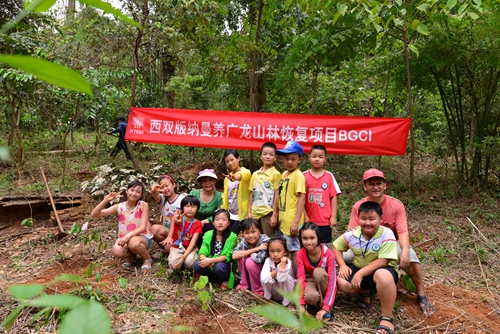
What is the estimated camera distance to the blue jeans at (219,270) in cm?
323

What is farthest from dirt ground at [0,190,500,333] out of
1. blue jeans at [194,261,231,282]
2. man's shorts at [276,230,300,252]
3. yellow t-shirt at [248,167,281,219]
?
yellow t-shirt at [248,167,281,219]

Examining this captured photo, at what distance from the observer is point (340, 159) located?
8180 millimetres

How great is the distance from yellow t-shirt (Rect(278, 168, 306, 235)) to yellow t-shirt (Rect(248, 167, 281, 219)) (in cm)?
14

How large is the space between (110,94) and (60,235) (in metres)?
2.49

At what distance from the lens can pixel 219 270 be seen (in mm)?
3223

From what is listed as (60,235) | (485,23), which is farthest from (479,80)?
(60,235)

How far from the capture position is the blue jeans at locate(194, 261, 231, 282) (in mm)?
3227

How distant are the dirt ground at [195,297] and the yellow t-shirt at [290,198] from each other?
0.71m

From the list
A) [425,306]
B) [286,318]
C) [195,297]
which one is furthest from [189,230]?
[286,318]

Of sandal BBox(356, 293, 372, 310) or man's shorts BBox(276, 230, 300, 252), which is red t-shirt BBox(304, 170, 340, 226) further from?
sandal BBox(356, 293, 372, 310)

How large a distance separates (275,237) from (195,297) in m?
0.85

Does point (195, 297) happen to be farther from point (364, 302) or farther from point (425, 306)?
point (425, 306)

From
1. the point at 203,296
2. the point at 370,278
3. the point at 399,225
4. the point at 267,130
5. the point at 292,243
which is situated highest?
the point at 267,130

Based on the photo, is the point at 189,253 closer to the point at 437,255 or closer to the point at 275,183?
the point at 275,183
